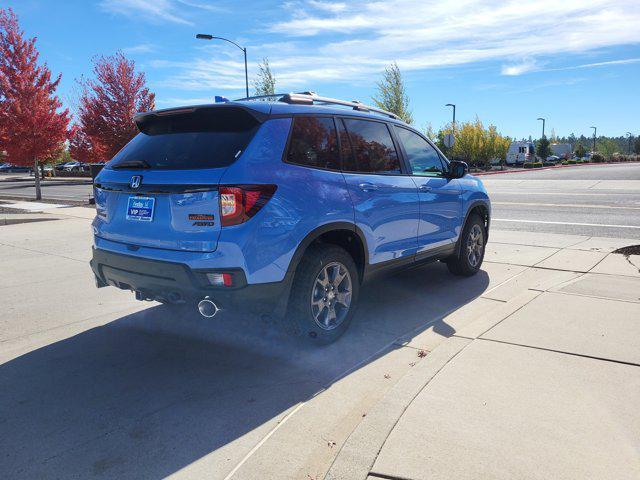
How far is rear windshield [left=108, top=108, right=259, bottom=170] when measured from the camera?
3.54 metres

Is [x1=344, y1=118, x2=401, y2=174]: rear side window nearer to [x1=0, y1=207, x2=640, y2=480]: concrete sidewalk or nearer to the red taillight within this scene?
the red taillight

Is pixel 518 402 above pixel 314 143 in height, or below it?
below

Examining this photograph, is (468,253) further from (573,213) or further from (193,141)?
(573,213)

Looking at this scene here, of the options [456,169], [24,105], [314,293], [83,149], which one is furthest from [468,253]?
[83,149]

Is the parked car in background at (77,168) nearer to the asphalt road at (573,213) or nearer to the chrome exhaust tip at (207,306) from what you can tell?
the asphalt road at (573,213)

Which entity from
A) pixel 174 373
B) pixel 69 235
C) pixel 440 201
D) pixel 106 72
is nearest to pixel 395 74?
pixel 106 72

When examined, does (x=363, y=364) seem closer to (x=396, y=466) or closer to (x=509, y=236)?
(x=396, y=466)

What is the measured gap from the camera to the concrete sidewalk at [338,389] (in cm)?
259

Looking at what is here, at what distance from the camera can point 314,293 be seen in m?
3.96

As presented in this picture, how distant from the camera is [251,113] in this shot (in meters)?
3.63

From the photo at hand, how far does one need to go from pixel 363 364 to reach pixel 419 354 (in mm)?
464

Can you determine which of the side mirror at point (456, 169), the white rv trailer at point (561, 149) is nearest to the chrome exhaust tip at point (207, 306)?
the side mirror at point (456, 169)

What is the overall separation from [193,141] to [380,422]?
232 centimetres

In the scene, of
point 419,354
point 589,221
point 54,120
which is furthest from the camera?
point 54,120
